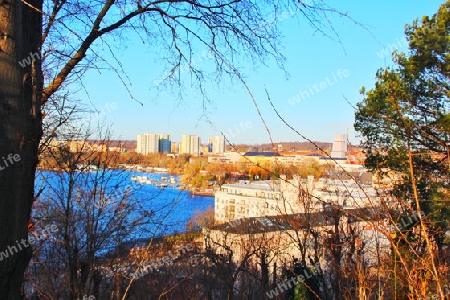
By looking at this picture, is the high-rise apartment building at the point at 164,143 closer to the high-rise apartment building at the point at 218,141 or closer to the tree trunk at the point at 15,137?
the high-rise apartment building at the point at 218,141

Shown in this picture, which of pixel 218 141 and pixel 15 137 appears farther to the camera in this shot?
pixel 218 141

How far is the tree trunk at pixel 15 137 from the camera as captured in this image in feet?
3.58

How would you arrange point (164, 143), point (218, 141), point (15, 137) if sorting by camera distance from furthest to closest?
point (164, 143), point (218, 141), point (15, 137)

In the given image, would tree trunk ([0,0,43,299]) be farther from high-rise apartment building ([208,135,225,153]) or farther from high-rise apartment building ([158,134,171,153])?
high-rise apartment building ([158,134,171,153])

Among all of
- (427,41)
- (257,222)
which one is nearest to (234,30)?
(427,41)

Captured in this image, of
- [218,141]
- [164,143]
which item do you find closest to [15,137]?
[218,141]

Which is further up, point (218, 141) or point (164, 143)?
point (164, 143)

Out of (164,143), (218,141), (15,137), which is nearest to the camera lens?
(15,137)

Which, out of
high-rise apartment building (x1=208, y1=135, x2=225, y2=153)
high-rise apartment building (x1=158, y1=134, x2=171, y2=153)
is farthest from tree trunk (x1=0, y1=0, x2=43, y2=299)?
high-rise apartment building (x1=158, y1=134, x2=171, y2=153)

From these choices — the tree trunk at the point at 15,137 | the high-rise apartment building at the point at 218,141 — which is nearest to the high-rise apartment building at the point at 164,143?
the high-rise apartment building at the point at 218,141

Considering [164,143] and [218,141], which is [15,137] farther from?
[164,143]

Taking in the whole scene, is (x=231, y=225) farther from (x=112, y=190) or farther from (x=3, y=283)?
(x=3, y=283)

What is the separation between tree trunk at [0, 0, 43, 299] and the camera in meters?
1.09

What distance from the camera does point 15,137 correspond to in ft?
3.67
